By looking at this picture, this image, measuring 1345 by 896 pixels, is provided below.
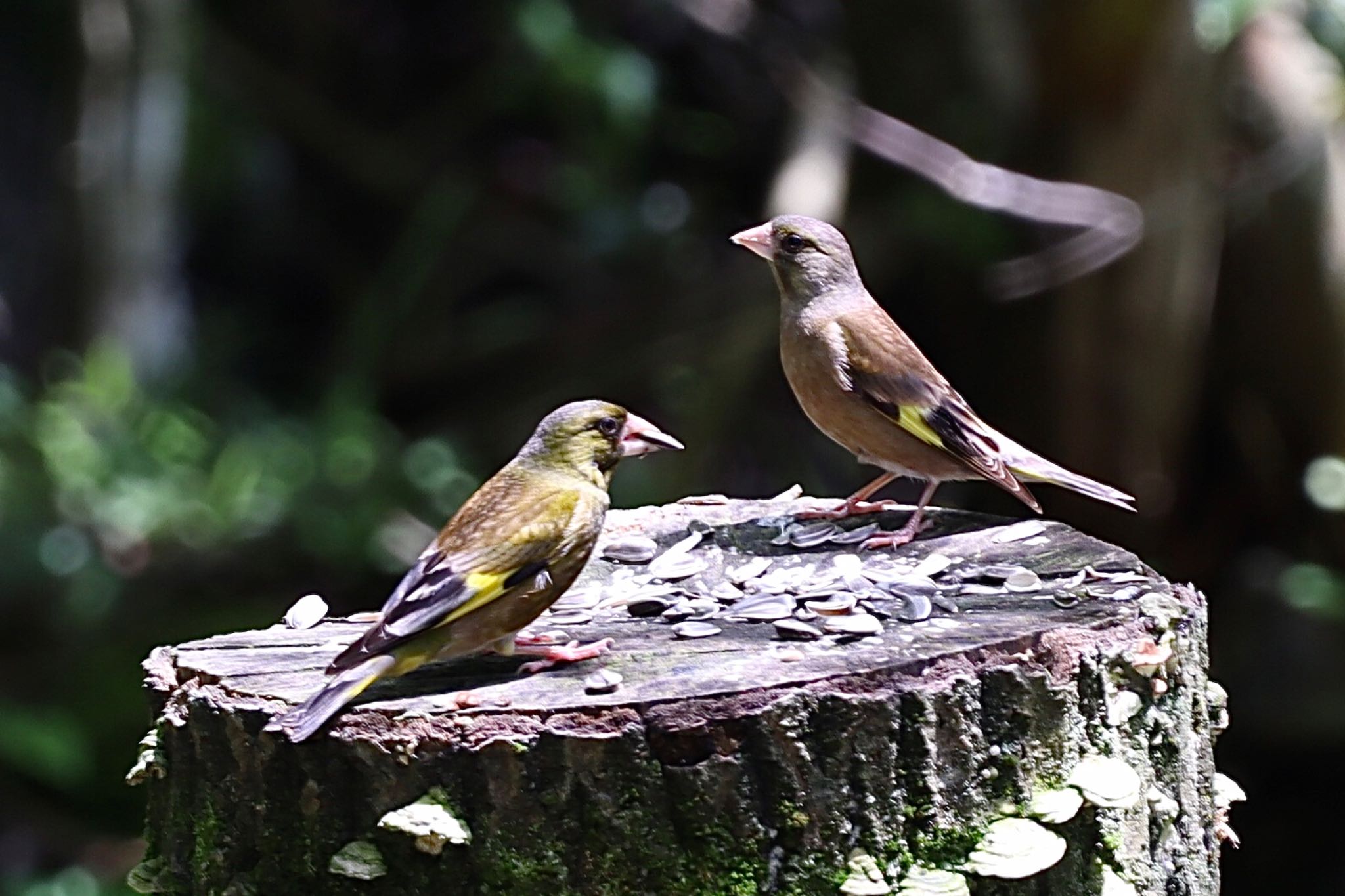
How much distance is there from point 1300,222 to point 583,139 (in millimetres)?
3623

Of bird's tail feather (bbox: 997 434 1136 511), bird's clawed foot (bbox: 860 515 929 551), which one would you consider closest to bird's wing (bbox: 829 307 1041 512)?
bird's tail feather (bbox: 997 434 1136 511)

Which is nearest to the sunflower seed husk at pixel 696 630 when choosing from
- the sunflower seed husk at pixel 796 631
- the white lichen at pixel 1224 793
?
the sunflower seed husk at pixel 796 631

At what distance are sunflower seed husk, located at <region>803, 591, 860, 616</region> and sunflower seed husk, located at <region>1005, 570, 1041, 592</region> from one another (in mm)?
370

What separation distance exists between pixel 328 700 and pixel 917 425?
213 cm

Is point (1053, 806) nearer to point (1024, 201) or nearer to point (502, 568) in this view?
point (502, 568)

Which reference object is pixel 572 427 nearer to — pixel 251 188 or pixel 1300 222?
pixel 1300 222

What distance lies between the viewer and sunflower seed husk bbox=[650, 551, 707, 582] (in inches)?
150

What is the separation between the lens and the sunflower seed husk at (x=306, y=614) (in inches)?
138

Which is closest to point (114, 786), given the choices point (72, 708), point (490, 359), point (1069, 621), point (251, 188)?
point (72, 708)

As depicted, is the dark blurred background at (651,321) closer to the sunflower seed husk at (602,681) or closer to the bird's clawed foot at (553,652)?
the bird's clawed foot at (553,652)

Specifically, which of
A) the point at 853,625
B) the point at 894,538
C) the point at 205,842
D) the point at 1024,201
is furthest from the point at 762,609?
the point at 1024,201

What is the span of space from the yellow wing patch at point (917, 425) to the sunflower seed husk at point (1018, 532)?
0.38 m

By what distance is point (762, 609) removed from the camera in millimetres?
3393

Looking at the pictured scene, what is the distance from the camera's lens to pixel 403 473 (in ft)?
A: 25.2
